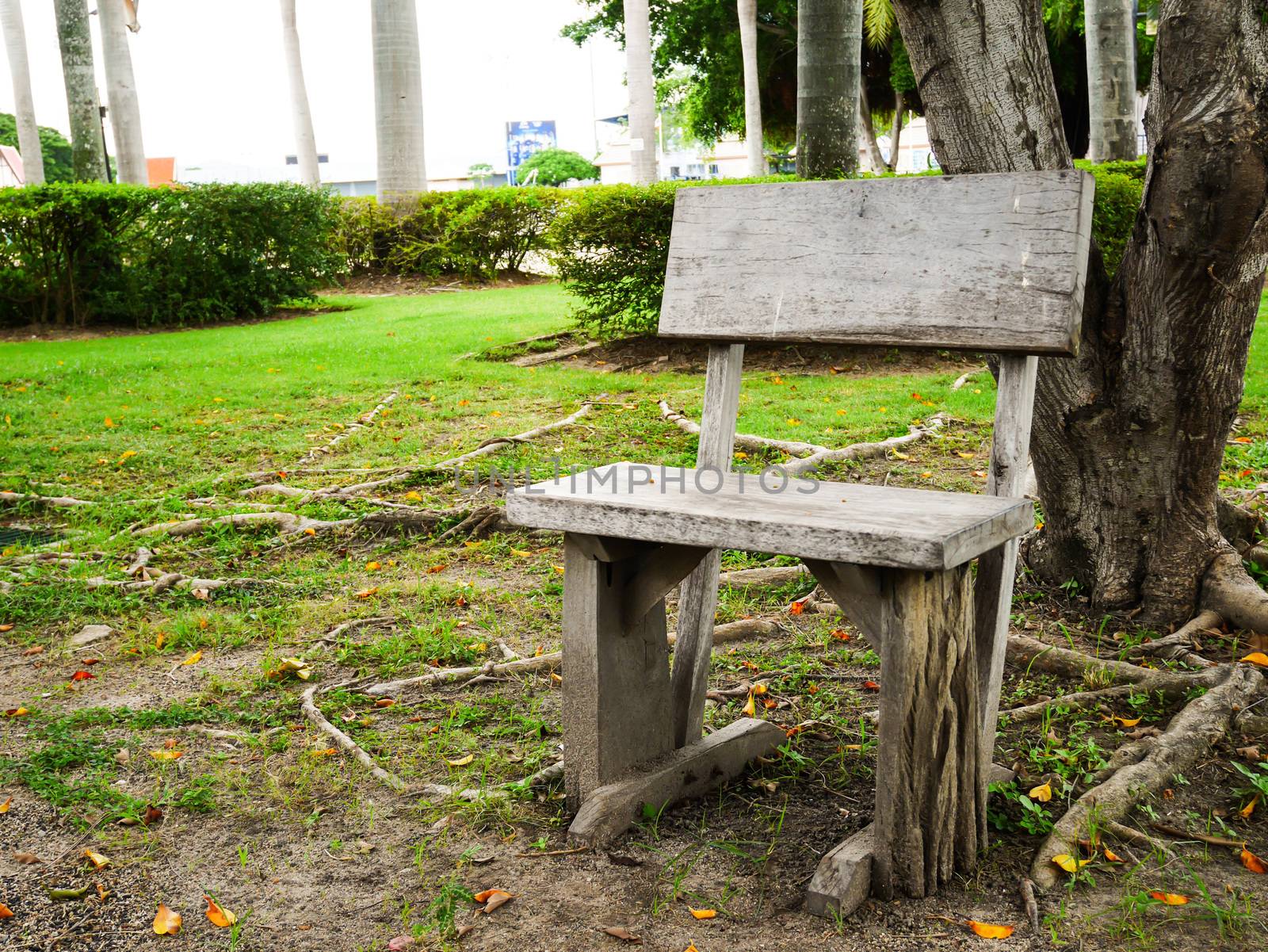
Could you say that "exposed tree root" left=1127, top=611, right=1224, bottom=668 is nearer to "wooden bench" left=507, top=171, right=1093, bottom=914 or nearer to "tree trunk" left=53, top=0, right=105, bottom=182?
"wooden bench" left=507, top=171, right=1093, bottom=914

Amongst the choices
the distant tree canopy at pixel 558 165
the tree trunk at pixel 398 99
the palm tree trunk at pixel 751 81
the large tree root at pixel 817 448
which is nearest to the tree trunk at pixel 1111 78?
Answer: the large tree root at pixel 817 448

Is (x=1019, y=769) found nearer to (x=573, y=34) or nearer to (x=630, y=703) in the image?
(x=630, y=703)

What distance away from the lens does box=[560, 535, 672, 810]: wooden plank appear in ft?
8.45

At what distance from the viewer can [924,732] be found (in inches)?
89.4

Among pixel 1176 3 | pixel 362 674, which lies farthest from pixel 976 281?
pixel 362 674

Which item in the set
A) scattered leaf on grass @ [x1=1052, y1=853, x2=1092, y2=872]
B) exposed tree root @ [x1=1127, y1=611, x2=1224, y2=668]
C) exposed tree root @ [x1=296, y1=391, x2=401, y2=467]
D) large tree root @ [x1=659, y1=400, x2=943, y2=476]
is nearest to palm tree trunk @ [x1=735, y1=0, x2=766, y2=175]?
exposed tree root @ [x1=296, y1=391, x2=401, y2=467]

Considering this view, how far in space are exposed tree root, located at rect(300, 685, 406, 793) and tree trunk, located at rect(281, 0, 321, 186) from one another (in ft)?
79.2

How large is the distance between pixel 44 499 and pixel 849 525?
5.03m

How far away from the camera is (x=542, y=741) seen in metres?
3.20

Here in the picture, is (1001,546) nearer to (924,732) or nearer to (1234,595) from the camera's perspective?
(924,732)

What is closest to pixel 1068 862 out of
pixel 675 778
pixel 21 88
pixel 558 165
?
pixel 675 778

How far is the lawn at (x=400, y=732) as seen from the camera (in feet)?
7.63

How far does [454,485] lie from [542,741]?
9.59 ft

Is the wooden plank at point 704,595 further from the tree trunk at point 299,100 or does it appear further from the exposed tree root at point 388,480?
the tree trunk at point 299,100
